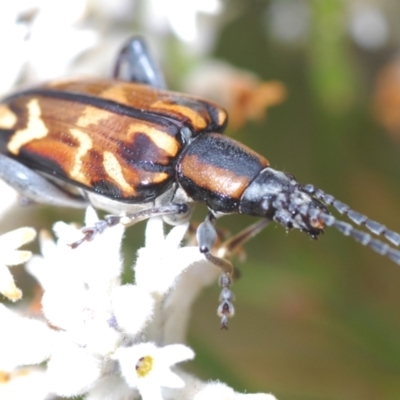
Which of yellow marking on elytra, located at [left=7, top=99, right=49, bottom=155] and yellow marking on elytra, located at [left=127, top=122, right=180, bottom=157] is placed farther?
yellow marking on elytra, located at [left=7, top=99, right=49, bottom=155]

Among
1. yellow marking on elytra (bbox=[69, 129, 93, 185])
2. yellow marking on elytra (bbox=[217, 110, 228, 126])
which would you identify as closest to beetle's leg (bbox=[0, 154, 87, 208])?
yellow marking on elytra (bbox=[69, 129, 93, 185])

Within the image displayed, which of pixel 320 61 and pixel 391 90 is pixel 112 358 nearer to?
pixel 320 61

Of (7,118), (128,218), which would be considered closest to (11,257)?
(128,218)

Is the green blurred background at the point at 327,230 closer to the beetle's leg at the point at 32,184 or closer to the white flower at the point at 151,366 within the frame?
the beetle's leg at the point at 32,184

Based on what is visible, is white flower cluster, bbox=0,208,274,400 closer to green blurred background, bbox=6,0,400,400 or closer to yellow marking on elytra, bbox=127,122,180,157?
yellow marking on elytra, bbox=127,122,180,157

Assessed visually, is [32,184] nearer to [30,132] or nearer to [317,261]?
[30,132]

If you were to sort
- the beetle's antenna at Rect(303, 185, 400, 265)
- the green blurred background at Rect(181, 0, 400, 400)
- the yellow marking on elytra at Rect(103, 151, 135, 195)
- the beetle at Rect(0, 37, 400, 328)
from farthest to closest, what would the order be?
the green blurred background at Rect(181, 0, 400, 400) < the yellow marking on elytra at Rect(103, 151, 135, 195) < the beetle at Rect(0, 37, 400, 328) < the beetle's antenna at Rect(303, 185, 400, 265)
